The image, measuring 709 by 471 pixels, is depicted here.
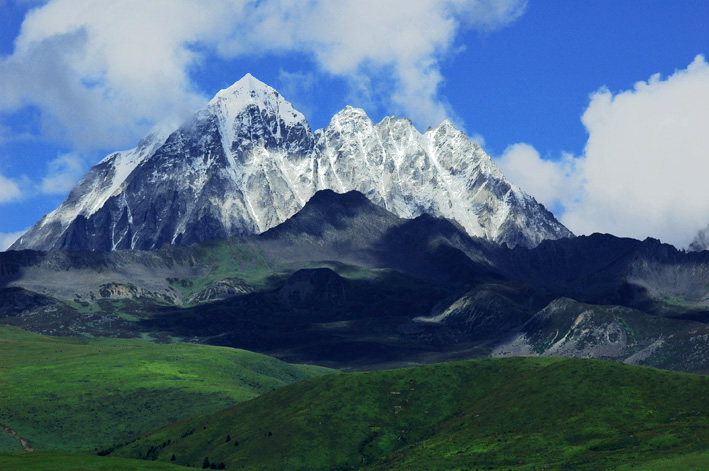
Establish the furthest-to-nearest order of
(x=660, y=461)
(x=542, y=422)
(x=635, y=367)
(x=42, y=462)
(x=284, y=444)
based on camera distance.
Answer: (x=635, y=367)
(x=284, y=444)
(x=542, y=422)
(x=42, y=462)
(x=660, y=461)

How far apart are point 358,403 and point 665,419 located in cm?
6552

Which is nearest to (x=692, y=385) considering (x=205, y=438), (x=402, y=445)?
(x=402, y=445)

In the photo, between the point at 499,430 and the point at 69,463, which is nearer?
the point at 69,463

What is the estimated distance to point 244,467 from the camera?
16750cm

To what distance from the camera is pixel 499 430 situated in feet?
541

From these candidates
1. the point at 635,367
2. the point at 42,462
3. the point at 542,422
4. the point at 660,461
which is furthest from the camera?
the point at 635,367

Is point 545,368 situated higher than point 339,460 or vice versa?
point 545,368

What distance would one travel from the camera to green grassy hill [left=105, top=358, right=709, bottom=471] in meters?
140

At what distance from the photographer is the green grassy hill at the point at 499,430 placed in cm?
14000

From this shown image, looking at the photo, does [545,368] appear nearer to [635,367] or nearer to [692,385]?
[635,367]

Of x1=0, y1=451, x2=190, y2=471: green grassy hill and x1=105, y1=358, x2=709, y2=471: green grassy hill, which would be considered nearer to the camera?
x1=0, y1=451, x2=190, y2=471: green grassy hill

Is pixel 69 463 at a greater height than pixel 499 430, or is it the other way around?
pixel 69 463

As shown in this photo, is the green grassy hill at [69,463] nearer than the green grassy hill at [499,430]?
Yes

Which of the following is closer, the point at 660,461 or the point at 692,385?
the point at 660,461
